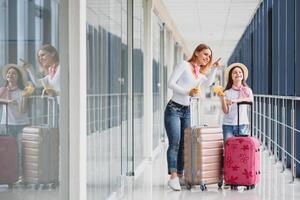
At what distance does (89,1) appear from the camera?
14.4 ft

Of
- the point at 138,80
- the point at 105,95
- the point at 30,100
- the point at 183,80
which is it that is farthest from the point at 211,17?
the point at 30,100

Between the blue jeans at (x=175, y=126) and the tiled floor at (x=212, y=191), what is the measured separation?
355 millimetres

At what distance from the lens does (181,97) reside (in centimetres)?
632

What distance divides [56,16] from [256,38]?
39.9 ft

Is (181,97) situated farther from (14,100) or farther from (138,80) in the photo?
(14,100)

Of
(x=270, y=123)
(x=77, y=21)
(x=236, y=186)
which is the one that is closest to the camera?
(x=77, y=21)

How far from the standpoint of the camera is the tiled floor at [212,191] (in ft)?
19.4

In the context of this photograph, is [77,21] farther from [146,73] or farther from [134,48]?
[146,73]

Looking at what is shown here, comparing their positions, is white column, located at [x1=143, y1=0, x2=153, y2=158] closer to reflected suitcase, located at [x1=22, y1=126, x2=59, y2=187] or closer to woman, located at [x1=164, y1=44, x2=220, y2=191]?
woman, located at [x1=164, y1=44, x2=220, y2=191]

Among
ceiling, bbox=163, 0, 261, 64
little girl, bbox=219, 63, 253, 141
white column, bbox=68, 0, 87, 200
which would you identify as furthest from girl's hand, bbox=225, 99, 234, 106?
ceiling, bbox=163, 0, 261, 64

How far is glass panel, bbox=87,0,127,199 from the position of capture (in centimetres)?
441

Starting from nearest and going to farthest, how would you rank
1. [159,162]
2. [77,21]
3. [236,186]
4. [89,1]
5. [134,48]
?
[77,21] → [89,1] → [236,186] → [134,48] → [159,162]

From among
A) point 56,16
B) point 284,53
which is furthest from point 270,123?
point 56,16

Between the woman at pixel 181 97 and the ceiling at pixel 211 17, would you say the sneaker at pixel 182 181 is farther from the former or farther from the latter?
the ceiling at pixel 211 17
